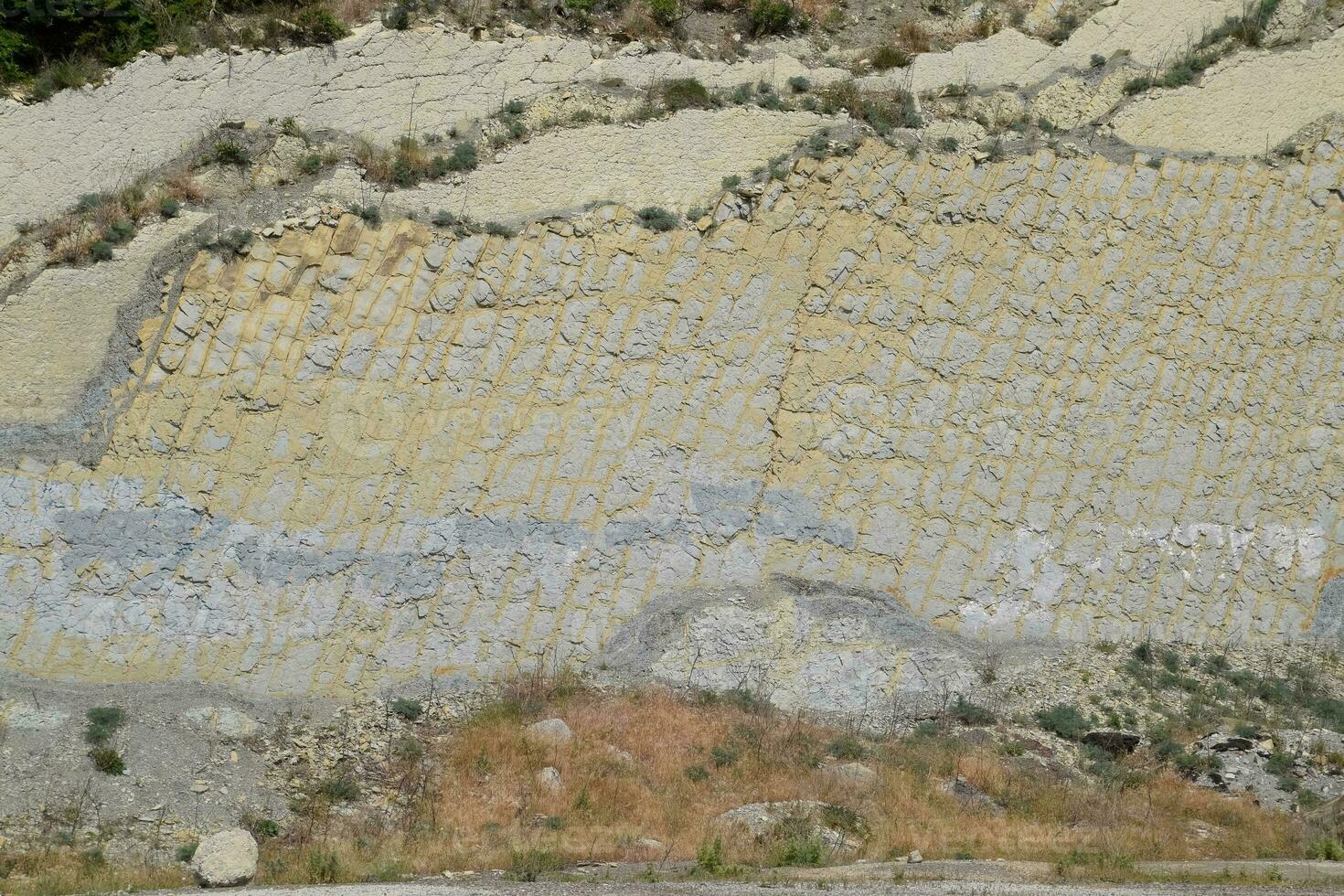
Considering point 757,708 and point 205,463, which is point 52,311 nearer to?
point 205,463

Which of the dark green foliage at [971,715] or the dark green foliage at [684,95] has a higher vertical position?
the dark green foliage at [684,95]

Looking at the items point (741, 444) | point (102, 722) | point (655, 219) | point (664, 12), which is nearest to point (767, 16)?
point (664, 12)

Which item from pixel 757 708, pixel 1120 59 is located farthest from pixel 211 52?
pixel 1120 59

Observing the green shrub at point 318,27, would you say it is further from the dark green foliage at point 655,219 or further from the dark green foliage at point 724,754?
the dark green foliage at point 724,754

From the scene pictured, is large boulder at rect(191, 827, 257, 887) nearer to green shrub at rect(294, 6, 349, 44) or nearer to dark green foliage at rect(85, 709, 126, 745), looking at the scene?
dark green foliage at rect(85, 709, 126, 745)

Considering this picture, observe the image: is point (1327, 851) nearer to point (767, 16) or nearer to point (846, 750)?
point (846, 750)

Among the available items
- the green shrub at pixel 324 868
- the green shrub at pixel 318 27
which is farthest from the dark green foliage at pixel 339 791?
the green shrub at pixel 318 27
